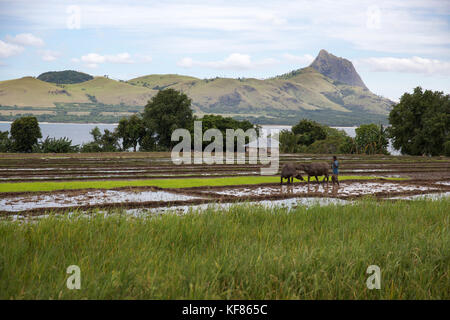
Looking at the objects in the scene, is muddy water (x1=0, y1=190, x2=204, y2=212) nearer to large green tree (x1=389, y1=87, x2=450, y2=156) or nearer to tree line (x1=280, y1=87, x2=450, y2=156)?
tree line (x1=280, y1=87, x2=450, y2=156)

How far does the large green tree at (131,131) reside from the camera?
4588cm

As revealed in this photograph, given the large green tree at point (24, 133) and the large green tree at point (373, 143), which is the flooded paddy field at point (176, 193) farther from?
the large green tree at point (373, 143)

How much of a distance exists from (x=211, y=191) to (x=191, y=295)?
462 inches

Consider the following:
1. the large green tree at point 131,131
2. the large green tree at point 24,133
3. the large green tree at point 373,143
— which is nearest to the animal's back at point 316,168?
the large green tree at point 24,133

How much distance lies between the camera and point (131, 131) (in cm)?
4575

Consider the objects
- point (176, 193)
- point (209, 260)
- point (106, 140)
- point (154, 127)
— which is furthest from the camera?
point (106, 140)

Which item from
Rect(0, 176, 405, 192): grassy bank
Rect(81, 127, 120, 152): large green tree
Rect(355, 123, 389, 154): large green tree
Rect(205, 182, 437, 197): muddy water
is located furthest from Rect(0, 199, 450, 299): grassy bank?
Rect(355, 123, 389, 154): large green tree

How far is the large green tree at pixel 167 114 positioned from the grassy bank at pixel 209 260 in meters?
37.6

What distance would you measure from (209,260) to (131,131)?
42.4 m

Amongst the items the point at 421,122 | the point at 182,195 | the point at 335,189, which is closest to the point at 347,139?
the point at 421,122

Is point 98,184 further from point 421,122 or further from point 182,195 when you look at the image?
point 421,122

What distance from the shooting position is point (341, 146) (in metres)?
49.6

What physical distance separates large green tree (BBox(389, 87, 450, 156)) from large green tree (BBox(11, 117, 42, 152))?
1489 inches
